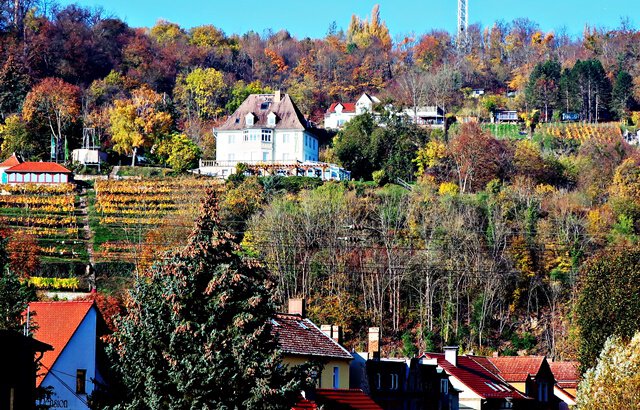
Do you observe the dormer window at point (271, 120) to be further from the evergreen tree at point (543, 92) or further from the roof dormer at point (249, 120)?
the evergreen tree at point (543, 92)

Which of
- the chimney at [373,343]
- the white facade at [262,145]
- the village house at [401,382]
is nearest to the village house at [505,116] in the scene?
the white facade at [262,145]

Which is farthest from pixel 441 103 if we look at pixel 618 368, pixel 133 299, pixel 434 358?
pixel 133 299

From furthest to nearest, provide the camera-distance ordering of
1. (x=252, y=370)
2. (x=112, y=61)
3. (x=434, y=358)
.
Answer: (x=112, y=61)
(x=434, y=358)
(x=252, y=370)

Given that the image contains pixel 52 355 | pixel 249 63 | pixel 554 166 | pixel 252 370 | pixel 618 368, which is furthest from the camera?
pixel 249 63

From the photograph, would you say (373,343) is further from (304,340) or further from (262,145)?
(262,145)

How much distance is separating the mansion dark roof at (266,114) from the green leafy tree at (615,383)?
74.2m

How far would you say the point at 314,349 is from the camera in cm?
4953

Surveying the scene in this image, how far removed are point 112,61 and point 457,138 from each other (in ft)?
170

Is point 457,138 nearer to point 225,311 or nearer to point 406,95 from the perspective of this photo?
point 406,95

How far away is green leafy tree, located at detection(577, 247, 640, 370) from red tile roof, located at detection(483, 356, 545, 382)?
7.97 meters

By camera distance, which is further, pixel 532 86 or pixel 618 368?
pixel 532 86

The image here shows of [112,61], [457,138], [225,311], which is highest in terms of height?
[112,61]

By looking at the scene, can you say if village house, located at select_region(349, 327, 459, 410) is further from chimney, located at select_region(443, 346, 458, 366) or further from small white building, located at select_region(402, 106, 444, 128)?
small white building, located at select_region(402, 106, 444, 128)

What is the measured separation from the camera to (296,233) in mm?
92438
